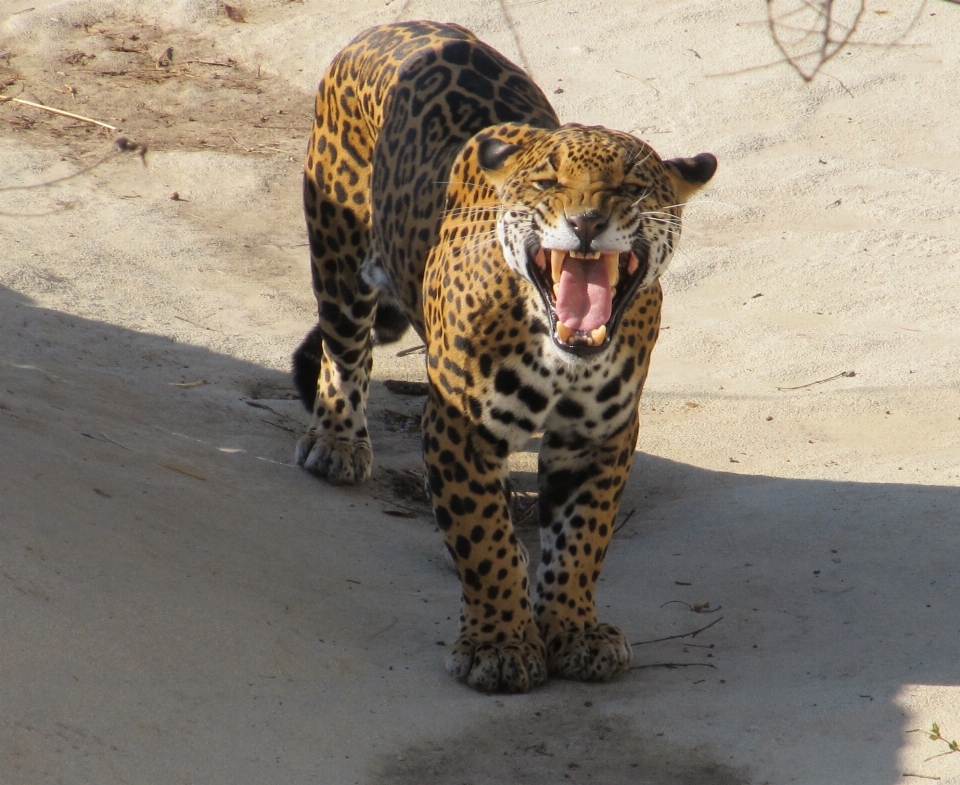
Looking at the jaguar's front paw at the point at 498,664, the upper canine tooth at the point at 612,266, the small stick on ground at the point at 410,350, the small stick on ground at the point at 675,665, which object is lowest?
the small stick on ground at the point at 410,350

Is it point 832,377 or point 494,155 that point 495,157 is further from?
point 832,377

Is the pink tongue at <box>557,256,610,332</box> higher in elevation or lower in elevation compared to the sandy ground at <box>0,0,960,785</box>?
higher

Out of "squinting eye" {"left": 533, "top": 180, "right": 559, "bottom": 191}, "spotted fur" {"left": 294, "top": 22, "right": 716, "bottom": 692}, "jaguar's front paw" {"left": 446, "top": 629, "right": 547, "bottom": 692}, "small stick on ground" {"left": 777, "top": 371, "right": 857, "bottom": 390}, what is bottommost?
"small stick on ground" {"left": 777, "top": 371, "right": 857, "bottom": 390}

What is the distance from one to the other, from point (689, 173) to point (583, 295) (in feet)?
2.35

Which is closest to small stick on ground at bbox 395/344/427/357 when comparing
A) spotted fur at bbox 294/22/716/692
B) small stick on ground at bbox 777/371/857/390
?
small stick on ground at bbox 777/371/857/390

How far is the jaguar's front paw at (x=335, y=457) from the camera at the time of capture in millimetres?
6922

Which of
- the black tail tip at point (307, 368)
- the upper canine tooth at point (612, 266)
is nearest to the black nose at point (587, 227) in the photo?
the upper canine tooth at point (612, 266)

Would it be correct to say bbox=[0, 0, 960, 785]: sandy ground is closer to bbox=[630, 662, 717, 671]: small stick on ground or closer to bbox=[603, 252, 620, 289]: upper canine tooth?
bbox=[630, 662, 717, 671]: small stick on ground

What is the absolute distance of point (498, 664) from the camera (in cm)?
483

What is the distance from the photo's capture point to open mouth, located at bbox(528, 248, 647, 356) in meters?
4.27

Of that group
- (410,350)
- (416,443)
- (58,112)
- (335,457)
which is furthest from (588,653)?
(58,112)

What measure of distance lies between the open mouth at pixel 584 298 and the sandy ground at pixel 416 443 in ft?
4.38

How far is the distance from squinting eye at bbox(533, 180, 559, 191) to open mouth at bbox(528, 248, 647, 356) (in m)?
0.20

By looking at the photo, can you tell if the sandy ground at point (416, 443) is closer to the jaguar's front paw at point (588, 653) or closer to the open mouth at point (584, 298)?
the jaguar's front paw at point (588, 653)
